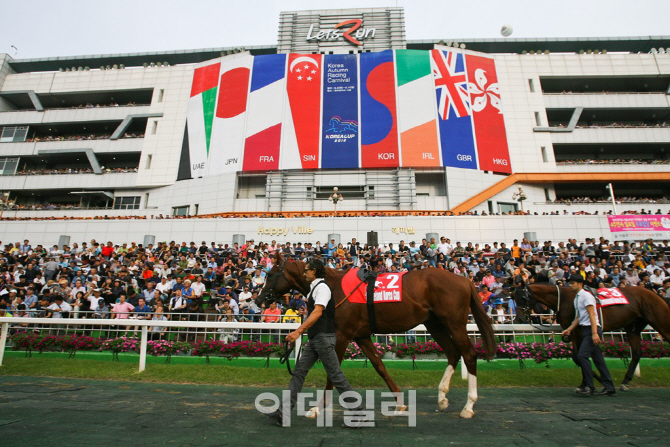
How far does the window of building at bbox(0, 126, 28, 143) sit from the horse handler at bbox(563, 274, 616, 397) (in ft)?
160

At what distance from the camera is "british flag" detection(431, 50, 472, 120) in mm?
31172

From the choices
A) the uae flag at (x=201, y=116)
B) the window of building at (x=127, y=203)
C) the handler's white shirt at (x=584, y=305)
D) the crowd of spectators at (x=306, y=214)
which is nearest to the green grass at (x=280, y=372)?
the handler's white shirt at (x=584, y=305)

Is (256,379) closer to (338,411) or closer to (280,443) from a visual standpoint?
(338,411)

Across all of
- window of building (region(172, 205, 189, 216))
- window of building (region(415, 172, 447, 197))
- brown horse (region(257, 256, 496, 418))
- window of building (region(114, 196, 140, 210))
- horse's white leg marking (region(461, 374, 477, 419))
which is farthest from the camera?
window of building (region(114, 196, 140, 210))

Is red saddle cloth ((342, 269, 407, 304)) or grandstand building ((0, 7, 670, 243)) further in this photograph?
grandstand building ((0, 7, 670, 243))

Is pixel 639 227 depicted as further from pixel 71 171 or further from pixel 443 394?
pixel 71 171

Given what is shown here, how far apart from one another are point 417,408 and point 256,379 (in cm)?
336

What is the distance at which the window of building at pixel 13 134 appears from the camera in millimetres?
37562

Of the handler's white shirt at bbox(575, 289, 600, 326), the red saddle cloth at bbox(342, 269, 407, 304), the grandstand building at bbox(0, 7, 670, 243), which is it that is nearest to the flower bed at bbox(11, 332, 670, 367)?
the handler's white shirt at bbox(575, 289, 600, 326)

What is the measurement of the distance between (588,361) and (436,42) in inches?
1536

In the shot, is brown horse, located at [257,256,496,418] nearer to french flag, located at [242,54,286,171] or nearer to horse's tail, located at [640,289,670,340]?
horse's tail, located at [640,289,670,340]

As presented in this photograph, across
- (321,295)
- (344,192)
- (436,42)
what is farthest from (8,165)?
(321,295)

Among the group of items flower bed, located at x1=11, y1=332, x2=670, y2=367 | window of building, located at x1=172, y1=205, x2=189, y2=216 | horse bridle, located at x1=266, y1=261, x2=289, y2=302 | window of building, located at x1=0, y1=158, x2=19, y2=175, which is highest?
window of building, located at x1=0, y1=158, x2=19, y2=175

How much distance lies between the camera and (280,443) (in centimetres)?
372
